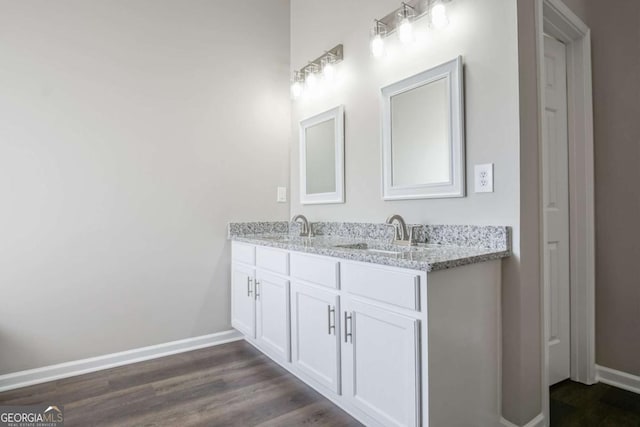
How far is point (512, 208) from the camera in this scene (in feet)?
4.79

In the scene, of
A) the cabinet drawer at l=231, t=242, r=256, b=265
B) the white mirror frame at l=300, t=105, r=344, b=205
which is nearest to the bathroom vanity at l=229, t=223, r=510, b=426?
the cabinet drawer at l=231, t=242, r=256, b=265

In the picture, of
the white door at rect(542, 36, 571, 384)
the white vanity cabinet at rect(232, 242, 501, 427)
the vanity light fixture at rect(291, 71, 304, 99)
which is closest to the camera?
the white vanity cabinet at rect(232, 242, 501, 427)

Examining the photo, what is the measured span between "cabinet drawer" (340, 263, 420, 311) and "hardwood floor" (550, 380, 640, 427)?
1.04 meters

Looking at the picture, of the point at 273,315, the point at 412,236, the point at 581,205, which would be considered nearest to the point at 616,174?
the point at 581,205

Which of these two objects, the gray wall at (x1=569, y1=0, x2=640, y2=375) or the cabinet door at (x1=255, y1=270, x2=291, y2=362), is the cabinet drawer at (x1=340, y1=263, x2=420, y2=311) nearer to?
the cabinet door at (x1=255, y1=270, x2=291, y2=362)

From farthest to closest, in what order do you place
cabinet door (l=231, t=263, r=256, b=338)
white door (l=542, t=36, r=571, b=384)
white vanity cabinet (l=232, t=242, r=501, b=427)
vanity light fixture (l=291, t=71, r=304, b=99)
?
vanity light fixture (l=291, t=71, r=304, b=99) < cabinet door (l=231, t=263, r=256, b=338) < white door (l=542, t=36, r=571, b=384) < white vanity cabinet (l=232, t=242, r=501, b=427)

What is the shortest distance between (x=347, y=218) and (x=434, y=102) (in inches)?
36.3

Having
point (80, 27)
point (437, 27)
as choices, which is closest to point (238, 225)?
point (80, 27)

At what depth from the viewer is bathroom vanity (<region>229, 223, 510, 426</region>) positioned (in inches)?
49.5

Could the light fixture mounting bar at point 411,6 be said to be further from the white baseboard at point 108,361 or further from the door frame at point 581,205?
the white baseboard at point 108,361

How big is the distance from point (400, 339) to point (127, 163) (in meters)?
2.01

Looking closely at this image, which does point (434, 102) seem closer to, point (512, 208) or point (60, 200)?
point (512, 208)

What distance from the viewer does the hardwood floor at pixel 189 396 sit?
66.2 inches

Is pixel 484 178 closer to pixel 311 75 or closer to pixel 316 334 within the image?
pixel 316 334
